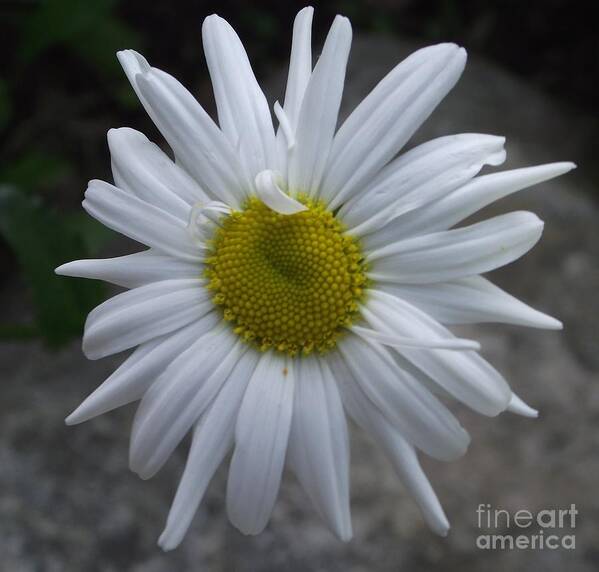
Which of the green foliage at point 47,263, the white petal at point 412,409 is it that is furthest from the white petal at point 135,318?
the green foliage at point 47,263

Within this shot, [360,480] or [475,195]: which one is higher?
[475,195]

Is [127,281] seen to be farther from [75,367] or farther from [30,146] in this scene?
[30,146]

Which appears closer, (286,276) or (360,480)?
(286,276)

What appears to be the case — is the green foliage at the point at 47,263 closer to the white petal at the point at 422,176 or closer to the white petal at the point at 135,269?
the white petal at the point at 135,269

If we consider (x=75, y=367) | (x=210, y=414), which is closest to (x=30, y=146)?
(x=75, y=367)

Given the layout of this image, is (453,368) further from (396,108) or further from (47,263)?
(47,263)

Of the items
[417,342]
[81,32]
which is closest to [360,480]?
[417,342]
